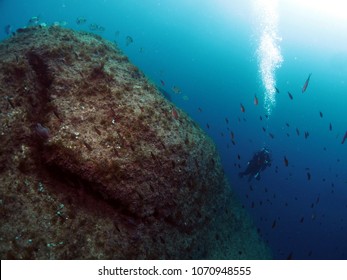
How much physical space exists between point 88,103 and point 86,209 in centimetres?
213

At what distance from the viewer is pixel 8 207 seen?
4.85m

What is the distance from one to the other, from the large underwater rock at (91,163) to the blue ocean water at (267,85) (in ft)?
8.87

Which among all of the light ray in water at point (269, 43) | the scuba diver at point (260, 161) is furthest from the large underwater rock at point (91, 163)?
the light ray in water at point (269, 43)

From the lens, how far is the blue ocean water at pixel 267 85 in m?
25.4

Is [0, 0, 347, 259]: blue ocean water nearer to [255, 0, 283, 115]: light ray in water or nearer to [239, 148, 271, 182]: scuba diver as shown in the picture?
[255, 0, 283, 115]: light ray in water

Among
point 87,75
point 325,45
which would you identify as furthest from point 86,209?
point 325,45

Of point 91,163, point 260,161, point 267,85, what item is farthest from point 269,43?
point 91,163

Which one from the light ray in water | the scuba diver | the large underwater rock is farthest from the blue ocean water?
the large underwater rock

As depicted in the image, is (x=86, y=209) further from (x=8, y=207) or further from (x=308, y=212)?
(x=308, y=212)

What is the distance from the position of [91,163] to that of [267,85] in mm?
75707

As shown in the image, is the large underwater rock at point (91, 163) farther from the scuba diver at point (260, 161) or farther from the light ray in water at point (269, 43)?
the light ray in water at point (269, 43)

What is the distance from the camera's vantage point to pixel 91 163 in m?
5.22

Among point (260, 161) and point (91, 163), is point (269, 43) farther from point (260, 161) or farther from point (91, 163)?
point (91, 163)

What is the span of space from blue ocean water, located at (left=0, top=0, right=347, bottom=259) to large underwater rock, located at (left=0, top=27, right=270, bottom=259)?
8.87 feet
